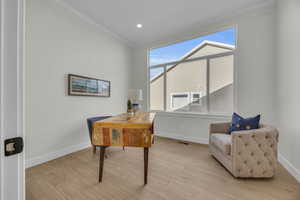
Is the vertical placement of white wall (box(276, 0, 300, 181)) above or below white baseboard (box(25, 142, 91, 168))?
above

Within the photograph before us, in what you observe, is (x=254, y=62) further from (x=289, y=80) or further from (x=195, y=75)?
(x=195, y=75)

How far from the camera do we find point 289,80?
201 cm

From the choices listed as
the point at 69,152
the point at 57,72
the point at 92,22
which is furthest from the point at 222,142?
the point at 92,22

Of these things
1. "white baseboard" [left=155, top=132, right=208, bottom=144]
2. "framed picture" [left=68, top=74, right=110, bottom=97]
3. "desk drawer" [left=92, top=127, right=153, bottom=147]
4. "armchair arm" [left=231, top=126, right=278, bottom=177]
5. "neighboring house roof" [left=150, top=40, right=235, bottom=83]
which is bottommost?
"white baseboard" [left=155, top=132, right=208, bottom=144]

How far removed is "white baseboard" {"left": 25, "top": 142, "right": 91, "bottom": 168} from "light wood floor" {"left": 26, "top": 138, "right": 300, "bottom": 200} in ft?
0.31

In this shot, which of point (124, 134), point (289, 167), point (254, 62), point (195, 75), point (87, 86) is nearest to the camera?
point (124, 134)

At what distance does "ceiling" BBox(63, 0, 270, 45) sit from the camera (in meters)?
2.48

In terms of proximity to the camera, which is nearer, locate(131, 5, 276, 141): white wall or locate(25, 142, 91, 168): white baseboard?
locate(25, 142, 91, 168): white baseboard

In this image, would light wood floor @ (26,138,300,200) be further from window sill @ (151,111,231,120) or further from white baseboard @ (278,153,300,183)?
window sill @ (151,111,231,120)

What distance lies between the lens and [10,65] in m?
0.48

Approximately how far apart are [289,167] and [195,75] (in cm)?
245

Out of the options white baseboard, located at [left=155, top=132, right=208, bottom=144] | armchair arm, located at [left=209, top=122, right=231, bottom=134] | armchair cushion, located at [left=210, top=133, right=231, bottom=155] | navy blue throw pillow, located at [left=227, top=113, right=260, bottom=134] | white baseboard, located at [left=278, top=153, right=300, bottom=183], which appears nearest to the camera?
white baseboard, located at [left=278, top=153, right=300, bottom=183]

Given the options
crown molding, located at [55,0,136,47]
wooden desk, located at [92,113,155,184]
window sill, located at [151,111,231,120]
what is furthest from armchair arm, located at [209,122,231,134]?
crown molding, located at [55,0,136,47]

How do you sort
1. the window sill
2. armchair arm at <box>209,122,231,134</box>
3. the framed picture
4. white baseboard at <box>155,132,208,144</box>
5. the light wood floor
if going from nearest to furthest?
the light wood floor
armchair arm at <box>209,122,231,134</box>
the framed picture
the window sill
white baseboard at <box>155,132,208,144</box>
